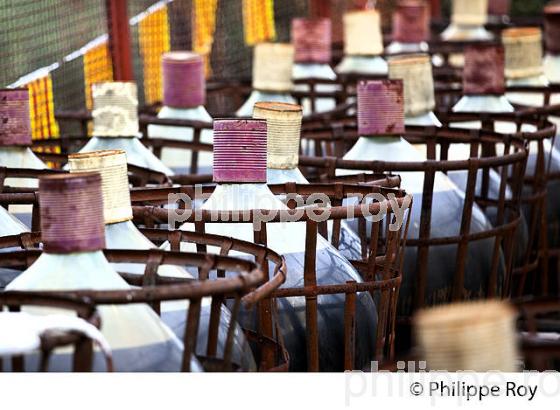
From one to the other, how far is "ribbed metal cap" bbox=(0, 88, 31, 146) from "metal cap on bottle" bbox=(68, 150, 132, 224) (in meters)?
1.04

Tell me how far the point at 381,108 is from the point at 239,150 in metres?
1.21

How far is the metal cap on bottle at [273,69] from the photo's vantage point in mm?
5668

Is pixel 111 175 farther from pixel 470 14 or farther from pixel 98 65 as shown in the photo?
pixel 470 14

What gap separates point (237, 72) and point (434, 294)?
5.71m

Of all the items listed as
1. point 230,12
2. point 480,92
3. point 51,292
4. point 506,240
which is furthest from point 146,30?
point 51,292

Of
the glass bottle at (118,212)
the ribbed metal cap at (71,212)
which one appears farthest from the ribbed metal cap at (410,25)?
the ribbed metal cap at (71,212)

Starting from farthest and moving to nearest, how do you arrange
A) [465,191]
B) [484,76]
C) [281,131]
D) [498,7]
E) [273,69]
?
1. [498,7]
2. [273,69]
3. [484,76]
4. [465,191]
5. [281,131]

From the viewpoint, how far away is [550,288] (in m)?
6.11

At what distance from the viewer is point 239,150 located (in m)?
3.02

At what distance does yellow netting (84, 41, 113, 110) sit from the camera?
635 cm

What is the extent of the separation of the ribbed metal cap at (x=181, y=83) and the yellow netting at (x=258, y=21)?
4650mm

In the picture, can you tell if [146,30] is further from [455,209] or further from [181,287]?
[181,287]

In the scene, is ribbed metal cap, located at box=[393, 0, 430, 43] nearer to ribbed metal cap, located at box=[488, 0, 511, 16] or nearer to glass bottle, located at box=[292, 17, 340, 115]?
glass bottle, located at box=[292, 17, 340, 115]

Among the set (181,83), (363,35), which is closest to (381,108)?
(181,83)
